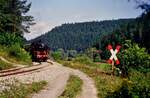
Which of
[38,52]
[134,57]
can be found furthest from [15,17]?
[134,57]

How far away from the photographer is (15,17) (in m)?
85.6

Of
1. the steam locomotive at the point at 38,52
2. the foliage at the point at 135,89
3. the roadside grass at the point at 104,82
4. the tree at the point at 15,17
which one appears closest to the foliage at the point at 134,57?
the roadside grass at the point at 104,82

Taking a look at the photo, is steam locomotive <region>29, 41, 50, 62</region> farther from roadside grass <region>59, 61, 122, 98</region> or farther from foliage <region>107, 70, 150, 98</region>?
foliage <region>107, 70, 150, 98</region>

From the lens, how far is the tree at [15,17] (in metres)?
80.1

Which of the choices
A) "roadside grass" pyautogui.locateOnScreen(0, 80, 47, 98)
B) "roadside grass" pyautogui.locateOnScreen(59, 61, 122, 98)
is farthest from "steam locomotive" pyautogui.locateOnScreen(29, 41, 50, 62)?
"roadside grass" pyautogui.locateOnScreen(0, 80, 47, 98)

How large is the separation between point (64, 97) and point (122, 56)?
39.6 feet

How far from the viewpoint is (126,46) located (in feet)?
96.9

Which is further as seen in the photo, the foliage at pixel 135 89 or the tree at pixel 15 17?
the tree at pixel 15 17

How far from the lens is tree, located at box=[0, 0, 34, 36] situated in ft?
263

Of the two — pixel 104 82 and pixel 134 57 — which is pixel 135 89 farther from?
pixel 134 57

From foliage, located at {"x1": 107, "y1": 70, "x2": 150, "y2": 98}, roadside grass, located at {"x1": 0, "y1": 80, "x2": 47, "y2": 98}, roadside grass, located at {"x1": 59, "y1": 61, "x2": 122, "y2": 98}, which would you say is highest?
foliage, located at {"x1": 107, "y1": 70, "x2": 150, "y2": 98}

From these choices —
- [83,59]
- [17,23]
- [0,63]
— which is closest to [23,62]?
[0,63]

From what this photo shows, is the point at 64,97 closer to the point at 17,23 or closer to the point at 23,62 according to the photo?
the point at 23,62

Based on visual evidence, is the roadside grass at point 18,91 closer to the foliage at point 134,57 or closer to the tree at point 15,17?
the foliage at point 134,57
